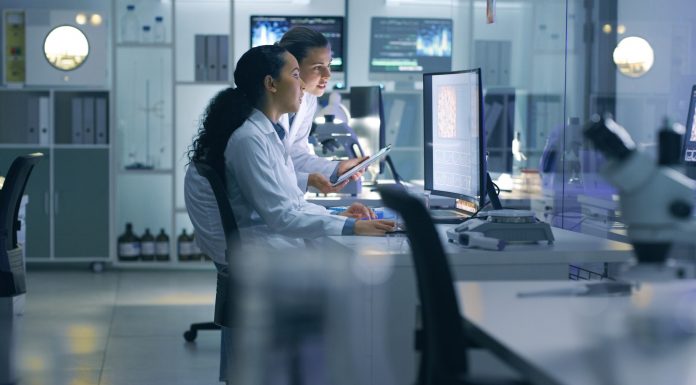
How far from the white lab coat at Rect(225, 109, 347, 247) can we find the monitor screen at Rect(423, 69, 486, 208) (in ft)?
1.52

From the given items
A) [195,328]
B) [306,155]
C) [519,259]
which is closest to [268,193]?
[519,259]

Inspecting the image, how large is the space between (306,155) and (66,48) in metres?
3.51

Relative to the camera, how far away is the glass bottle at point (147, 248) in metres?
7.73

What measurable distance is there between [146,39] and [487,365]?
589cm

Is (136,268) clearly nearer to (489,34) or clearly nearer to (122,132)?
(122,132)

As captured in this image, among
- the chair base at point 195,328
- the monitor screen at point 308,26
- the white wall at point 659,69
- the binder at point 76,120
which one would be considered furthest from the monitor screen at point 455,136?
the binder at point 76,120

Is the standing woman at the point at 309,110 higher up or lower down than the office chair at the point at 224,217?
higher up

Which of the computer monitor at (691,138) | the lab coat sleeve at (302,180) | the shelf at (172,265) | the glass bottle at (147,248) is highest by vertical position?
the computer monitor at (691,138)

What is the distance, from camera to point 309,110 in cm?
496

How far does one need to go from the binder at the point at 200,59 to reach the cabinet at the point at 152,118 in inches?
2.0

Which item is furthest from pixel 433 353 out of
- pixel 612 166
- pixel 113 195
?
pixel 113 195

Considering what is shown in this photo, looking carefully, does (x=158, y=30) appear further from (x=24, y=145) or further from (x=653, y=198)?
(x=653, y=198)

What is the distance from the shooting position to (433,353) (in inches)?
69.6

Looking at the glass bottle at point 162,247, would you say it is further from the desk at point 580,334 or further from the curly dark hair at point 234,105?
the desk at point 580,334
